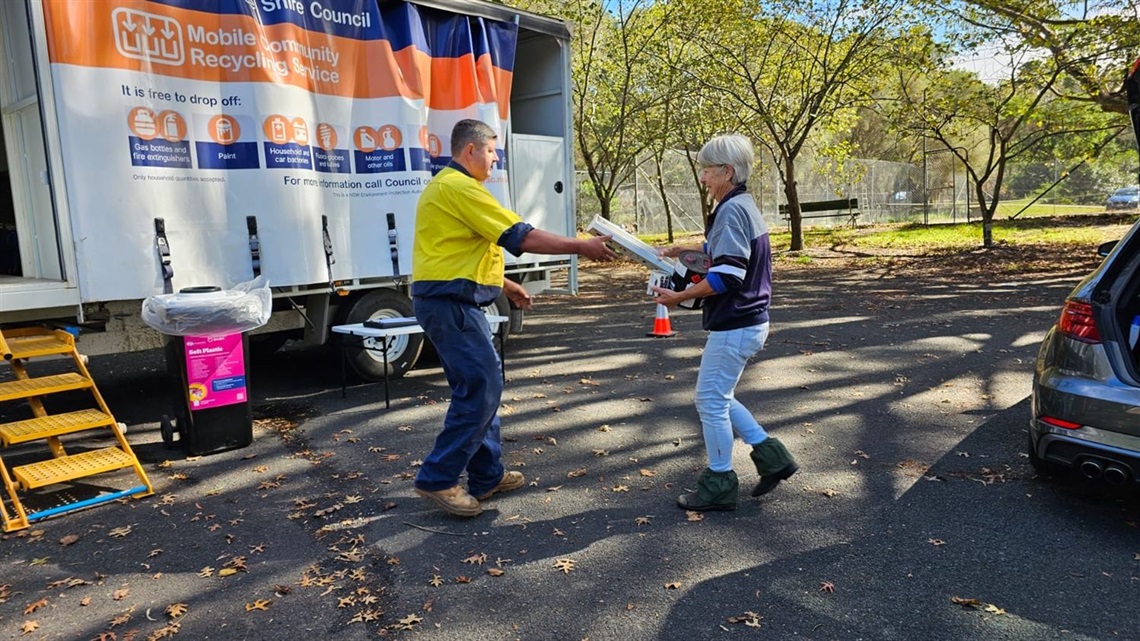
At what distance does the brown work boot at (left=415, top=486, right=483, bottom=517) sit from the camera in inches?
157

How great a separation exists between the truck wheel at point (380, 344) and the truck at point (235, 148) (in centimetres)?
2

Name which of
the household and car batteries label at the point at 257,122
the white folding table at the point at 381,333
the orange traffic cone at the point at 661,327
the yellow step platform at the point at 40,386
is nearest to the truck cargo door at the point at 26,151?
the household and car batteries label at the point at 257,122

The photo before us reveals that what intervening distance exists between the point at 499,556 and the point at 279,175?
12.7ft

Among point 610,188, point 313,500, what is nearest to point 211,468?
point 313,500

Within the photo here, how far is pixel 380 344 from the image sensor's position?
276 inches

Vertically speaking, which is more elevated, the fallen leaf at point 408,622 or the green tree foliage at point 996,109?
the green tree foliage at point 996,109

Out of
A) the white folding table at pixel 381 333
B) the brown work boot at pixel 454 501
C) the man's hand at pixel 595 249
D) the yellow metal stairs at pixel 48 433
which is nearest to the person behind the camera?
the man's hand at pixel 595 249

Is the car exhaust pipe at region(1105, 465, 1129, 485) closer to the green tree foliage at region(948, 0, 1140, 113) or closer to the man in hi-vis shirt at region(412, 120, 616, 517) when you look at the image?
the man in hi-vis shirt at region(412, 120, 616, 517)

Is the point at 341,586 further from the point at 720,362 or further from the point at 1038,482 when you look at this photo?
the point at 1038,482

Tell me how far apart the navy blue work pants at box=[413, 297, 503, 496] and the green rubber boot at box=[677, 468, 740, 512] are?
1.14 m

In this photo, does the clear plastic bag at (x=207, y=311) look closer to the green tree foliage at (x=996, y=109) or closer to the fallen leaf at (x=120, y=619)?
the fallen leaf at (x=120, y=619)

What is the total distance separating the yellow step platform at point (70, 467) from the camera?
14.3 ft

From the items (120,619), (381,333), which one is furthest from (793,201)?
(120,619)

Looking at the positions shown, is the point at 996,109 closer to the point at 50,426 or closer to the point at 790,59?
the point at 790,59
